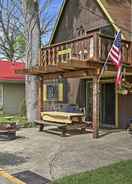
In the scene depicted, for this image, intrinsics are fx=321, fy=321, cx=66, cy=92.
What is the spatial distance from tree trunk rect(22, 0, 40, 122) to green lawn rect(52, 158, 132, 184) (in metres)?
9.87

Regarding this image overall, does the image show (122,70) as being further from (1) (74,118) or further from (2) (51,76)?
(2) (51,76)

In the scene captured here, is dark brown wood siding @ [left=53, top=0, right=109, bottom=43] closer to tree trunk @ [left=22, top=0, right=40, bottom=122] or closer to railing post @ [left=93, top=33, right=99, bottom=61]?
tree trunk @ [left=22, top=0, right=40, bottom=122]

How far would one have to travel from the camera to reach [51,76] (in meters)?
14.8

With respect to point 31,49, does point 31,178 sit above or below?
below

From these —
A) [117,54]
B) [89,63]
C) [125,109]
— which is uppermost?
[117,54]

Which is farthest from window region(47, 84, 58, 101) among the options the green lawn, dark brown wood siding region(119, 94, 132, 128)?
the green lawn

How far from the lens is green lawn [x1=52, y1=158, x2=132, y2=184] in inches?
251

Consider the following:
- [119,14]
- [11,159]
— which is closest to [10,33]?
[119,14]

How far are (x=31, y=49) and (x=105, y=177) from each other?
11.6 meters

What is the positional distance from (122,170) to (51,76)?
829cm

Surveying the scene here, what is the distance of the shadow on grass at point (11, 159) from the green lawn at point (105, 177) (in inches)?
78.0

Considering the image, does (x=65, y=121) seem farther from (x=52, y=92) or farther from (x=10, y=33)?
(x=10, y=33)

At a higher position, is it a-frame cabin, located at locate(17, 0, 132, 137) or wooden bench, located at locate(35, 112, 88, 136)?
a-frame cabin, located at locate(17, 0, 132, 137)

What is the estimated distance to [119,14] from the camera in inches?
647
